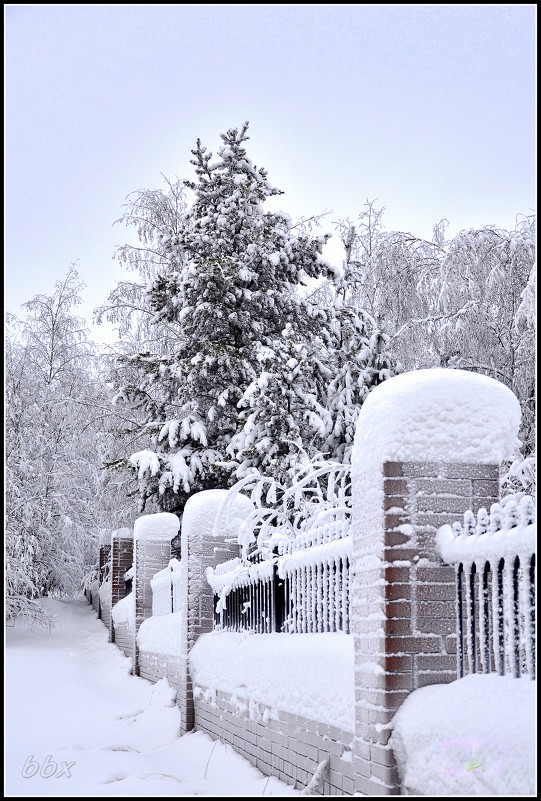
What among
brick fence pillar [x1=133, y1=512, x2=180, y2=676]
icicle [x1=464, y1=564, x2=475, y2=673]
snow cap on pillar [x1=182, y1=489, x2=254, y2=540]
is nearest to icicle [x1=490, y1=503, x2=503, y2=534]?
icicle [x1=464, y1=564, x2=475, y2=673]

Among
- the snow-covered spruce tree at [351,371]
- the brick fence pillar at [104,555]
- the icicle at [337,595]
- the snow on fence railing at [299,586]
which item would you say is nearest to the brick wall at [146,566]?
the snow-covered spruce tree at [351,371]

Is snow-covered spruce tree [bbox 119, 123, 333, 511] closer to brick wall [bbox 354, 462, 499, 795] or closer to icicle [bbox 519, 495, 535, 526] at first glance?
brick wall [bbox 354, 462, 499, 795]

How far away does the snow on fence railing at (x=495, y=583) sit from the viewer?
3424mm

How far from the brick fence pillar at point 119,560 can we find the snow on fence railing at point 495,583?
564 inches

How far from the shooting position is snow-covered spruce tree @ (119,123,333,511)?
53.7ft

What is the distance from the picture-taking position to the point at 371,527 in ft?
14.0

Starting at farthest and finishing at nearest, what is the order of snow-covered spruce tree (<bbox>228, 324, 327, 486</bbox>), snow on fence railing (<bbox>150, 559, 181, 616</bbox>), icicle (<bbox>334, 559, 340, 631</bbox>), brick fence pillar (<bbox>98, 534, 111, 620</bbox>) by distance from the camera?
brick fence pillar (<bbox>98, 534, 111, 620</bbox>), snow-covered spruce tree (<bbox>228, 324, 327, 486</bbox>), snow on fence railing (<bbox>150, 559, 181, 616</bbox>), icicle (<bbox>334, 559, 340, 631</bbox>)

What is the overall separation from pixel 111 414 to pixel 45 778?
14409 millimetres

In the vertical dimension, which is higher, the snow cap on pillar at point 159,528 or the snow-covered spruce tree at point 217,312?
the snow-covered spruce tree at point 217,312

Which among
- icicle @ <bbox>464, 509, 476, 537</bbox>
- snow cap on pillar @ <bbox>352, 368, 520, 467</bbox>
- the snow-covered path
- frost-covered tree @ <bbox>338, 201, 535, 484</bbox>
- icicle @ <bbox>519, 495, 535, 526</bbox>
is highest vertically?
frost-covered tree @ <bbox>338, 201, 535, 484</bbox>

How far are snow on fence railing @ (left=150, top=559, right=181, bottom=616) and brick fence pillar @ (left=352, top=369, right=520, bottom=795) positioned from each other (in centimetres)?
671

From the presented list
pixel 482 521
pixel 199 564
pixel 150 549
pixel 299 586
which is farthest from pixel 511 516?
pixel 150 549

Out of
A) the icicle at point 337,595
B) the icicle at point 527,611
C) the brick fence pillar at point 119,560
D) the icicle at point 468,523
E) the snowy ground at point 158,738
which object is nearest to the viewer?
the snowy ground at point 158,738

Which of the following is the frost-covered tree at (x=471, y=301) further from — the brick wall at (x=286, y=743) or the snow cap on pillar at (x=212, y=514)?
the brick wall at (x=286, y=743)
